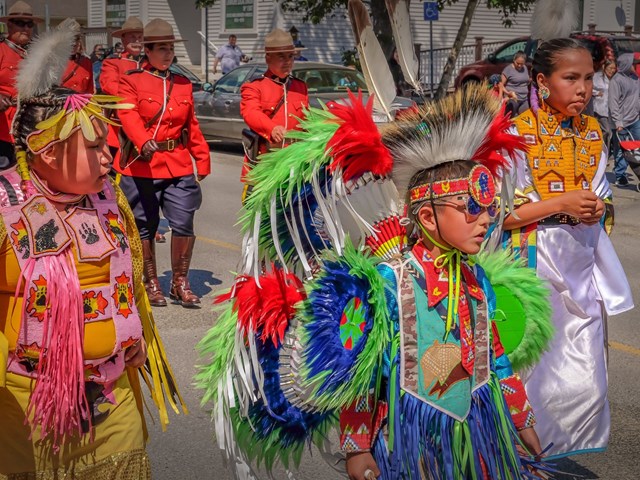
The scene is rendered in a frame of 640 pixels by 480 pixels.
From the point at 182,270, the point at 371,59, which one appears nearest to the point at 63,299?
the point at 371,59

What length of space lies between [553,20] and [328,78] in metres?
11.9

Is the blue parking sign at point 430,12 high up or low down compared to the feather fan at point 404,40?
up

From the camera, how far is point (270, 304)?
10.3ft

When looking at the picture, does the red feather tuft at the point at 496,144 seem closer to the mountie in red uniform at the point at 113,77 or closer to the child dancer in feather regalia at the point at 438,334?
the child dancer in feather regalia at the point at 438,334

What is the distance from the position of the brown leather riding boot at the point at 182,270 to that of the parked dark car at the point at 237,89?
333 inches

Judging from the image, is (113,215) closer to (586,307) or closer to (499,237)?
(499,237)

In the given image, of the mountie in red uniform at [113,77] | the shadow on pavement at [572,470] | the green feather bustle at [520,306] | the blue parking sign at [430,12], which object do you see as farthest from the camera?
the blue parking sign at [430,12]

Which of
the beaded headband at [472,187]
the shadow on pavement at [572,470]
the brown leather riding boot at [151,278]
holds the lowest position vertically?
the shadow on pavement at [572,470]

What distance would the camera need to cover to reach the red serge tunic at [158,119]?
7285 mm

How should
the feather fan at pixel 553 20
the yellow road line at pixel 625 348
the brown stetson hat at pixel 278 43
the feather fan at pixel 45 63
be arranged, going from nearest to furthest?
the feather fan at pixel 45 63 < the feather fan at pixel 553 20 < the yellow road line at pixel 625 348 < the brown stetson hat at pixel 278 43

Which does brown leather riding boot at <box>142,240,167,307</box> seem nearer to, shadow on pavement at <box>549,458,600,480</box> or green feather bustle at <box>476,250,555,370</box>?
shadow on pavement at <box>549,458,600,480</box>

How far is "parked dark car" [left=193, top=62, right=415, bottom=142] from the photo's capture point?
53.8ft

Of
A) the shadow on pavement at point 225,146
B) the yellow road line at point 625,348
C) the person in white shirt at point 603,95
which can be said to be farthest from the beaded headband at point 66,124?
the shadow on pavement at point 225,146

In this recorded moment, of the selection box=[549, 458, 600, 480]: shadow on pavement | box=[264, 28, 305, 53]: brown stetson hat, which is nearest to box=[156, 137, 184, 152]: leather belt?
box=[264, 28, 305, 53]: brown stetson hat
